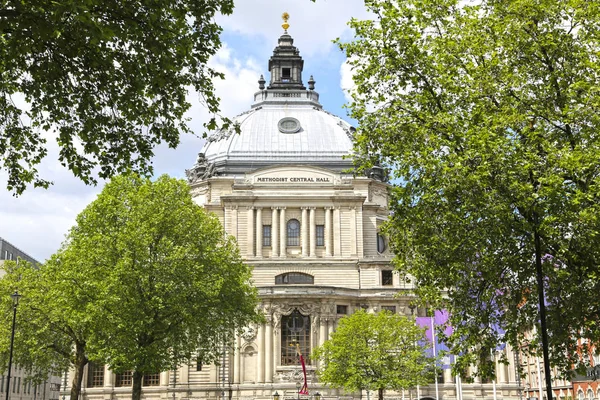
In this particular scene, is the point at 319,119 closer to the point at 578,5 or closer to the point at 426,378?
the point at 426,378

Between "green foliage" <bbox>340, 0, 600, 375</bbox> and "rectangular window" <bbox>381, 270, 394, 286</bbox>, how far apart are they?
184 ft

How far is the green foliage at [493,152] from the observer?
83.2 ft

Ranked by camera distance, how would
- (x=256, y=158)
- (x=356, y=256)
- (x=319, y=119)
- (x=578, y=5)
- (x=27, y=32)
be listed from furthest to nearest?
(x=319, y=119)
(x=256, y=158)
(x=356, y=256)
(x=578, y=5)
(x=27, y=32)

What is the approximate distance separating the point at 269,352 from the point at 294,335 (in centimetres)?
329

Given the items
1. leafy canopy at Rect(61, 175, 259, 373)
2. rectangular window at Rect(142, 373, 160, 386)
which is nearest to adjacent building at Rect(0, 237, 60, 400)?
rectangular window at Rect(142, 373, 160, 386)

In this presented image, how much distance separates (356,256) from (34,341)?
43752 millimetres

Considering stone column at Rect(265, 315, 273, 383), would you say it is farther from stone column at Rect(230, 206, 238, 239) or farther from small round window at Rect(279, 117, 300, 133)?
small round window at Rect(279, 117, 300, 133)

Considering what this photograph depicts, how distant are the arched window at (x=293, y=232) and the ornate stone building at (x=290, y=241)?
0.12 m

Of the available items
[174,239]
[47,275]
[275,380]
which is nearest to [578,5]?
[174,239]

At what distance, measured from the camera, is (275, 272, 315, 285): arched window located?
86.2m

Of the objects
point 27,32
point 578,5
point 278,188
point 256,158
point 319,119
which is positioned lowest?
point 27,32

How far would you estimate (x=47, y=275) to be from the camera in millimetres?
54219

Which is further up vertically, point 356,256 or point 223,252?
point 356,256

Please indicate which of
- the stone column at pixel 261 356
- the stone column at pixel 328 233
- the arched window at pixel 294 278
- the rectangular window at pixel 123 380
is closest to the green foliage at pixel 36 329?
the rectangular window at pixel 123 380
